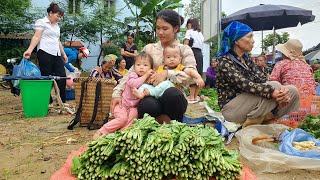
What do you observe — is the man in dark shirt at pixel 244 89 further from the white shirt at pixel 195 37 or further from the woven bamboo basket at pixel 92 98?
the white shirt at pixel 195 37

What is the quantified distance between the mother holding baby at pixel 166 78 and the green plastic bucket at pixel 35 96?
86.5 inches

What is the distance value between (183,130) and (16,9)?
430 inches

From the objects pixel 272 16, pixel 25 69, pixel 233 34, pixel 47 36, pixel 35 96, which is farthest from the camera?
pixel 272 16

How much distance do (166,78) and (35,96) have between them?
2769 mm

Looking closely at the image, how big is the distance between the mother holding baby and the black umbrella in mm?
5761

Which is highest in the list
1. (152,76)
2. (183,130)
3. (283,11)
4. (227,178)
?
(283,11)

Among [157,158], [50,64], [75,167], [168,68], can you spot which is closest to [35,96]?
[50,64]

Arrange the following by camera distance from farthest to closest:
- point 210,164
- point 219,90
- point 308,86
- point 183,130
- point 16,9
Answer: point 16,9
point 308,86
point 219,90
point 183,130
point 210,164

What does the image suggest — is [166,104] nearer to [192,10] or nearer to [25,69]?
[25,69]

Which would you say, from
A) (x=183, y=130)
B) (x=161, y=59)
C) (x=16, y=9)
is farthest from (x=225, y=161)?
(x=16, y=9)

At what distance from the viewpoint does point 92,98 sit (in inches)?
165

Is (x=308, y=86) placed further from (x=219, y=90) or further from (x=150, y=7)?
(x=150, y=7)

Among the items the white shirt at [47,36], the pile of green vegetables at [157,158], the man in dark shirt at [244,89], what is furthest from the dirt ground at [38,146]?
the white shirt at [47,36]

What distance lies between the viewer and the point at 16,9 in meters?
11.2
